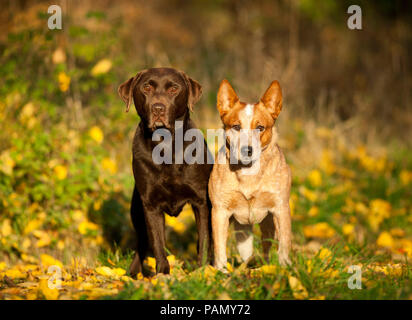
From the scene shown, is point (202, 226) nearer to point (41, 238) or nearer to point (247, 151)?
point (247, 151)

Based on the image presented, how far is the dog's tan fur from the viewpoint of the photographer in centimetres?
414

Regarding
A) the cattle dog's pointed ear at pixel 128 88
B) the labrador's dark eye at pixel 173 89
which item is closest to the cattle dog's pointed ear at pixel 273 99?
the labrador's dark eye at pixel 173 89

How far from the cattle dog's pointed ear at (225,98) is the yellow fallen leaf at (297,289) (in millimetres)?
1629

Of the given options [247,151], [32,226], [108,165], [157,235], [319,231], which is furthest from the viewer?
[319,231]

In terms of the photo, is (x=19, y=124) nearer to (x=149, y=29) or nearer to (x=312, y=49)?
(x=149, y=29)

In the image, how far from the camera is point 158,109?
4.20 metres

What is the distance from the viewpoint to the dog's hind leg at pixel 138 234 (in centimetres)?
488

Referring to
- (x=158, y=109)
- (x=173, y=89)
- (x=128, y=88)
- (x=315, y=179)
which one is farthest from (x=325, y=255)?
(x=315, y=179)

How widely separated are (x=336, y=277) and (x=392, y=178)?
5.25 m

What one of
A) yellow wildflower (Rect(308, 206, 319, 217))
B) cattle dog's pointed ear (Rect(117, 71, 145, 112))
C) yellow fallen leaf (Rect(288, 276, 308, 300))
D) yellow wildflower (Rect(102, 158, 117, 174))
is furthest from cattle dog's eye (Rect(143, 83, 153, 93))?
yellow wildflower (Rect(308, 206, 319, 217))

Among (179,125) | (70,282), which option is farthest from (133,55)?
(70,282)

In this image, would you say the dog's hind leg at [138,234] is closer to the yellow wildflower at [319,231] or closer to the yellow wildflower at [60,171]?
the yellow wildflower at [60,171]

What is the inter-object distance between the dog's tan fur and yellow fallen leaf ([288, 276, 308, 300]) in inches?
25.5

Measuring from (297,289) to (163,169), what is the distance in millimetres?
1581
